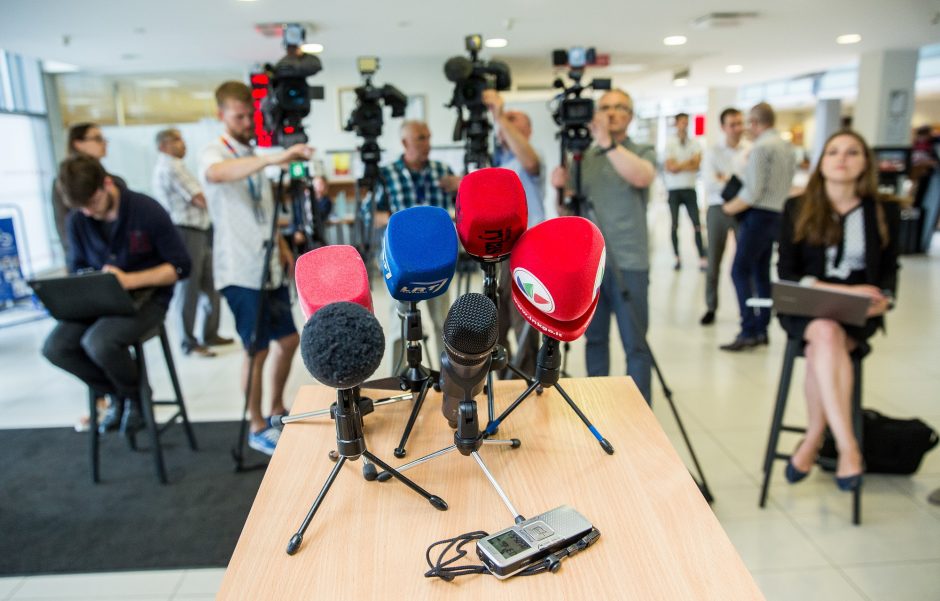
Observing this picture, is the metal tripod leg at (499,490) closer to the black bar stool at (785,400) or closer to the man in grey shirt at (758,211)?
the black bar stool at (785,400)

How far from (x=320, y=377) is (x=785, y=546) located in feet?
5.84

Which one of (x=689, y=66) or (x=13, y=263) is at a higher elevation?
(x=689, y=66)

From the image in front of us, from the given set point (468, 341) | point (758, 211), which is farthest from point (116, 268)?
point (758, 211)

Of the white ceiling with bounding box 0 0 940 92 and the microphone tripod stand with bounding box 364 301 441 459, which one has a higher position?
the white ceiling with bounding box 0 0 940 92

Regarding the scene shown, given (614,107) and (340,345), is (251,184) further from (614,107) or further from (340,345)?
(340,345)

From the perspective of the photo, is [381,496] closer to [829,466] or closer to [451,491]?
[451,491]

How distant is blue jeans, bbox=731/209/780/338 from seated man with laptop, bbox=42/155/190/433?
10.5 feet

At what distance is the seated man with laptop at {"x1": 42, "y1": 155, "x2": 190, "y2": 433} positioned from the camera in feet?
7.95

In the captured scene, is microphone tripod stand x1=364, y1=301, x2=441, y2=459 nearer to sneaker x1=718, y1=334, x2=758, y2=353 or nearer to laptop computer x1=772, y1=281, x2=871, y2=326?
laptop computer x1=772, y1=281, x2=871, y2=326

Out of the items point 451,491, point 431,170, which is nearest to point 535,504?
point 451,491

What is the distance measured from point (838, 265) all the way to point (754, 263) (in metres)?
1.69

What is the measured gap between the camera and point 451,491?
1.04 metres

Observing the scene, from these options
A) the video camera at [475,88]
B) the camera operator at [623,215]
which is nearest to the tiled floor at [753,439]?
the camera operator at [623,215]

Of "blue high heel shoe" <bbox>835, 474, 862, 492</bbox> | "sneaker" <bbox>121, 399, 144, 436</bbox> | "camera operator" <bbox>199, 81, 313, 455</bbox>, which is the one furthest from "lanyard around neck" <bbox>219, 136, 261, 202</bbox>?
"blue high heel shoe" <bbox>835, 474, 862, 492</bbox>
